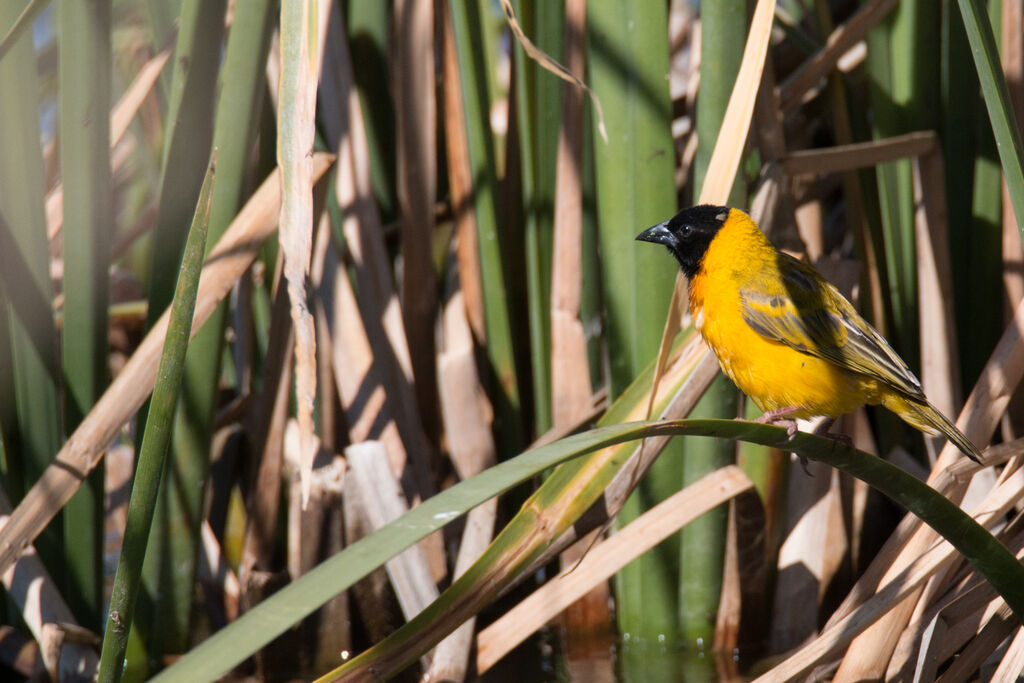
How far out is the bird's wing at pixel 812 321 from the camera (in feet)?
7.86

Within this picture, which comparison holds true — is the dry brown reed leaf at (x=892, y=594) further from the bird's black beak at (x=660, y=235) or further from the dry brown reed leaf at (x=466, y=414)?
the dry brown reed leaf at (x=466, y=414)

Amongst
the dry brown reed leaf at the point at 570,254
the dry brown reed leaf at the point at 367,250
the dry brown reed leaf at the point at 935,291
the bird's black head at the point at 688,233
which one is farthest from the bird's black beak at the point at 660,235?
the dry brown reed leaf at the point at 367,250

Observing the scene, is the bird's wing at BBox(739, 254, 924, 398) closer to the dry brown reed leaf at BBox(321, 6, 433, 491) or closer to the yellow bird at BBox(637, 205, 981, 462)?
the yellow bird at BBox(637, 205, 981, 462)

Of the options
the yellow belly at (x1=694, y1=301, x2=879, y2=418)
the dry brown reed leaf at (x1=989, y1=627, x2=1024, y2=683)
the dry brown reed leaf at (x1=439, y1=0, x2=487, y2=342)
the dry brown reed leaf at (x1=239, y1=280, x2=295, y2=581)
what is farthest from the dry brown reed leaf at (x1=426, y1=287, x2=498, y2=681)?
the dry brown reed leaf at (x1=989, y1=627, x2=1024, y2=683)

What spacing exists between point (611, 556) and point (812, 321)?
79 centimetres

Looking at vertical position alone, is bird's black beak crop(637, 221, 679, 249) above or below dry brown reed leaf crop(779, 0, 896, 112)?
below

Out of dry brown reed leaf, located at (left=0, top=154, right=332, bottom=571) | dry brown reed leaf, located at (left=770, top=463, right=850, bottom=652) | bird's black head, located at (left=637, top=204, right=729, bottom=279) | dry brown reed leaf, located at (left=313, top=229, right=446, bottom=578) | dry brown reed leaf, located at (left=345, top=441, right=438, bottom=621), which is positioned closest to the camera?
dry brown reed leaf, located at (left=0, top=154, right=332, bottom=571)

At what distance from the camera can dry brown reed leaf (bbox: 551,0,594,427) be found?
9.07 feet

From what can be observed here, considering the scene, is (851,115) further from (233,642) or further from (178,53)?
(233,642)

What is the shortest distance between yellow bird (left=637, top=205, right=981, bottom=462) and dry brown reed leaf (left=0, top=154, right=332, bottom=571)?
0.99 meters

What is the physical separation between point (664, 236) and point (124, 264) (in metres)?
3.11

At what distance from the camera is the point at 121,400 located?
7.77ft

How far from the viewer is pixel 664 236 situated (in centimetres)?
251

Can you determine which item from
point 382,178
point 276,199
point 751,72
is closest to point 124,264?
point 382,178
